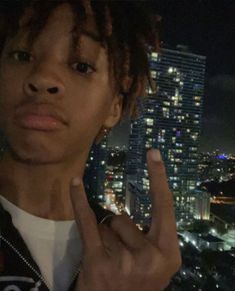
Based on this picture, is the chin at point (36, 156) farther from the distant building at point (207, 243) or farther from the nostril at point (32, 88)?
the distant building at point (207, 243)

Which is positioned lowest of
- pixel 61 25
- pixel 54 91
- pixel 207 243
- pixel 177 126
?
pixel 207 243

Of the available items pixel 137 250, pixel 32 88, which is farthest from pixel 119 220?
pixel 32 88

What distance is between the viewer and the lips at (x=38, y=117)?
1.96 feet

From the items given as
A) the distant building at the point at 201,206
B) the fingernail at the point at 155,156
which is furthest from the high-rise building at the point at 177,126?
the fingernail at the point at 155,156

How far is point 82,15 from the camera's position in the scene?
69 centimetres

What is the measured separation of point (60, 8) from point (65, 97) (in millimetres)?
210

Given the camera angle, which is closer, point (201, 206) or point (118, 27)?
point (118, 27)

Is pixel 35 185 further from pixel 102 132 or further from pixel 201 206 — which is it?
pixel 201 206

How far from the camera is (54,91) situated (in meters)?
0.61

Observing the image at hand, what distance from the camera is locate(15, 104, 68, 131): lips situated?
23.5 inches

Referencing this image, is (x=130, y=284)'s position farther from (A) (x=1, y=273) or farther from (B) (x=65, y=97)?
(B) (x=65, y=97)

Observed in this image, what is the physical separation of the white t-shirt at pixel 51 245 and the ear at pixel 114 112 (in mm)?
262

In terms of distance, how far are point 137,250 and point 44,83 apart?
33cm

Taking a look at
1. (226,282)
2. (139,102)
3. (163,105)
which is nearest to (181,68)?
(163,105)
